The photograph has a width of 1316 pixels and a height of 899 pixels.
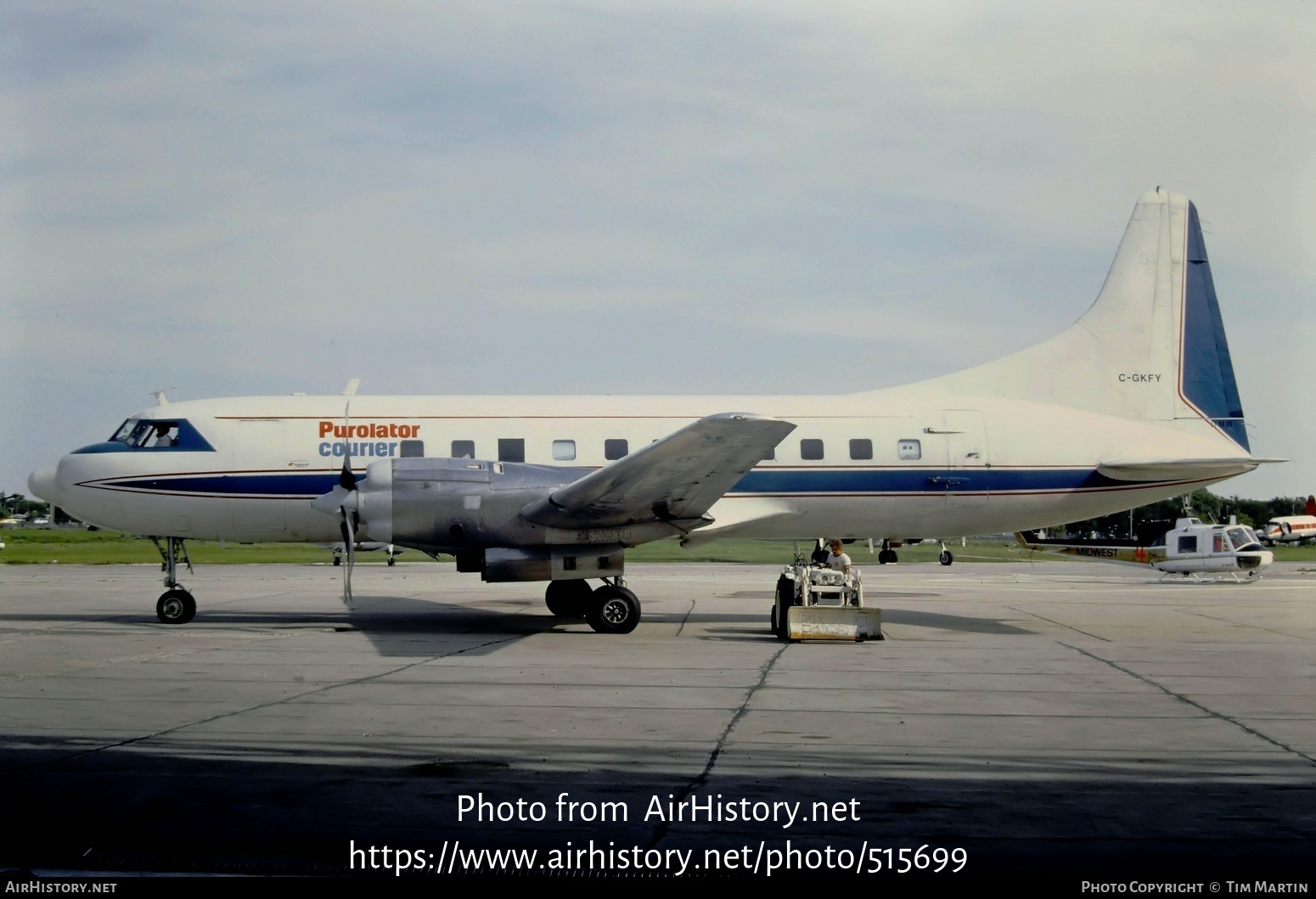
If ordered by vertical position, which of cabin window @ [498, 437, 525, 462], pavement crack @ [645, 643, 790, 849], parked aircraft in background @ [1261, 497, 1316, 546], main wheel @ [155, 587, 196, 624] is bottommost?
parked aircraft in background @ [1261, 497, 1316, 546]

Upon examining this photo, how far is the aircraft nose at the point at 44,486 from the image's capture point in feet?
61.7

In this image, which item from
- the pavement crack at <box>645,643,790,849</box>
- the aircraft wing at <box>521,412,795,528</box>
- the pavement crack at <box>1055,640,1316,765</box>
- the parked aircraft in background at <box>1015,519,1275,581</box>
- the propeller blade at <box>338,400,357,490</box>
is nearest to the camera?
the pavement crack at <box>645,643,790,849</box>

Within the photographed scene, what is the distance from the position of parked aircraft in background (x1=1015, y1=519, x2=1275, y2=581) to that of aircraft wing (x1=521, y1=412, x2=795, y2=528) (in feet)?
56.0

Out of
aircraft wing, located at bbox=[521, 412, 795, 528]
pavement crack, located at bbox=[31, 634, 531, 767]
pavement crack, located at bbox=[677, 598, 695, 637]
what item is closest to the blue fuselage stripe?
aircraft wing, located at bbox=[521, 412, 795, 528]

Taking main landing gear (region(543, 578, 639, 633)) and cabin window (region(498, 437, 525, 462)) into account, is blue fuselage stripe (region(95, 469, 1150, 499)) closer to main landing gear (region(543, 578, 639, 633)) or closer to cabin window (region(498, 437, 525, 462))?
A: cabin window (region(498, 437, 525, 462))

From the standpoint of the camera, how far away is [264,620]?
19.2 m

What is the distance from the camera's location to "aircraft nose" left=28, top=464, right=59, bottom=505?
18.8 metres

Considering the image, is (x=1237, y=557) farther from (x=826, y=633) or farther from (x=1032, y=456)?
(x=826, y=633)

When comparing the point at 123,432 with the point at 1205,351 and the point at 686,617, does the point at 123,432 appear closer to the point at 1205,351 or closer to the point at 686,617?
the point at 686,617

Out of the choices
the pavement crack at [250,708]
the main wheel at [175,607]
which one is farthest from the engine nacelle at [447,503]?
the main wheel at [175,607]

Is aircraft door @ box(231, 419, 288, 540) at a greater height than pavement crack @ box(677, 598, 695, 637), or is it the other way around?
aircraft door @ box(231, 419, 288, 540)

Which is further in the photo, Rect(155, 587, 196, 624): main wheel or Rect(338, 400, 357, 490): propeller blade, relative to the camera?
Rect(155, 587, 196, 624): main wheel

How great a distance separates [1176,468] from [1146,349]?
8.38ft

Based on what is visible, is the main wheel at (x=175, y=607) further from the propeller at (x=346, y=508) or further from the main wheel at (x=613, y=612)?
the main wheel at (x=613, y=612)
